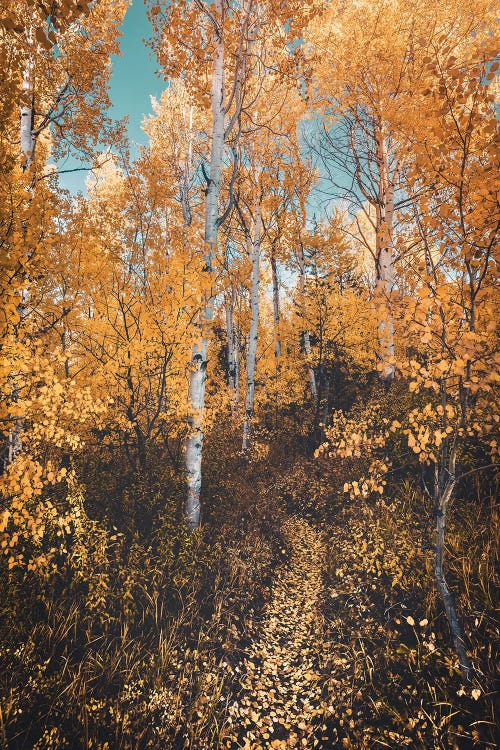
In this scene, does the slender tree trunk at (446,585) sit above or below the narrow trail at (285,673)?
above

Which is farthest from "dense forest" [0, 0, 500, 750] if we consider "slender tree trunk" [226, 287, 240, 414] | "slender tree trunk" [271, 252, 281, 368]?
"slender tree trunk" [271, 252, 281, 368]

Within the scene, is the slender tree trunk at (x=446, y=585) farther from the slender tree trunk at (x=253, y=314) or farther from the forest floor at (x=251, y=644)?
the slender tree trunk at (x=253, y=314)

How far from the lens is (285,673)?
3.37m

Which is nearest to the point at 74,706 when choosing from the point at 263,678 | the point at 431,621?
the point at 263,678

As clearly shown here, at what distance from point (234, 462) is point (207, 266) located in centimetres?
454

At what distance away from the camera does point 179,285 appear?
14.2ft

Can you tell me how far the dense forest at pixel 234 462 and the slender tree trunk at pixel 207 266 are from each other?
3cm

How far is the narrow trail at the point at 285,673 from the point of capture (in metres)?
2.82

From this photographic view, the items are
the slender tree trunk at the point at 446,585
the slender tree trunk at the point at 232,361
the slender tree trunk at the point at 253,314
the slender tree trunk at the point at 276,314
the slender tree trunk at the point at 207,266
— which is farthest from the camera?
the slender tree trunk at the point at 276,314

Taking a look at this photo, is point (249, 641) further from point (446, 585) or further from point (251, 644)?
point (446, 585)

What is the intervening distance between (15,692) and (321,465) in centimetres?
627

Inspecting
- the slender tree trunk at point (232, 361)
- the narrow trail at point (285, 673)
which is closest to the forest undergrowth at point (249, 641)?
the narrow trail at point (285, 673)

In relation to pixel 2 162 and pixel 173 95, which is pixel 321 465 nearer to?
pixel 2 162

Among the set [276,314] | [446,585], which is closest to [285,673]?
[446,585]
